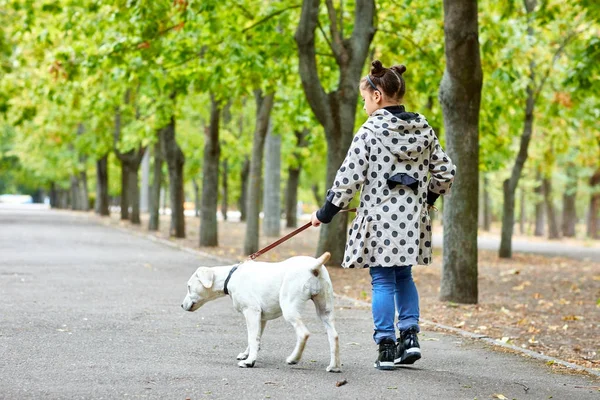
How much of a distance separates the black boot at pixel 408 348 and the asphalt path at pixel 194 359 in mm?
120

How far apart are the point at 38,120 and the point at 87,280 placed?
1029 inches

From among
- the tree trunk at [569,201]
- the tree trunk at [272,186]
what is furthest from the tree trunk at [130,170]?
the tree trunk at [569,201]

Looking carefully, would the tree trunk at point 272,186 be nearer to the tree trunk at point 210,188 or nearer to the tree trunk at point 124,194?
the tree trunk at point 210,188

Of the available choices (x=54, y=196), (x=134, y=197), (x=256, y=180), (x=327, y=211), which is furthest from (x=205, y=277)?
(x=54, y=196)

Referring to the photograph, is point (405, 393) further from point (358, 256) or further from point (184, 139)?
point (184, 139)

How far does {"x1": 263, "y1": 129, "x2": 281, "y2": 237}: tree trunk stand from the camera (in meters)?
26.4

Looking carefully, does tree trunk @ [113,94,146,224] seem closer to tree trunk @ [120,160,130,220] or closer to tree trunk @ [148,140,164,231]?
tree trunk @ [120,160,130,220]

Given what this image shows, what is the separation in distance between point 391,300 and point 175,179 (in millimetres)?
19296

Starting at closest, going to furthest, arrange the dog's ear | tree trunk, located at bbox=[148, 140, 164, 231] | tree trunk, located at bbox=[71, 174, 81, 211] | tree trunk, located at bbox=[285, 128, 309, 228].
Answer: the dog's ear → tree trunk, located at bbox=[148, 140, 164, 231] → tree trunk, located at bbox=[285, 128, 309, 228] → tree trunk, located at bbox=[71, 174, 81, 211]

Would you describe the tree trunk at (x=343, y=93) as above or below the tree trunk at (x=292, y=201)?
above

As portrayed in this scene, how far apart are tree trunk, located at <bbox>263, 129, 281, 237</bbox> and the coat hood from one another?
66.4 ft

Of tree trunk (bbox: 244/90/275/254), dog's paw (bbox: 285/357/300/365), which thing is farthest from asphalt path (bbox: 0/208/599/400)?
tree trunk (bbox: 244/90/275/254)

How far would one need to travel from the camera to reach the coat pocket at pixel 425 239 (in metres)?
6.22

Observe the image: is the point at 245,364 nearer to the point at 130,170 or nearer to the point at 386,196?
the point at 386,196
